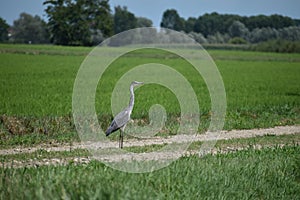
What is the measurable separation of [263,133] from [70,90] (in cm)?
1244

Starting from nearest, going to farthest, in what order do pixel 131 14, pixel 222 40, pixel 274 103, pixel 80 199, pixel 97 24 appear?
pixel 80 199, pixel 274 103, pixel 97 24, pixel 222 40, pixel 131 14

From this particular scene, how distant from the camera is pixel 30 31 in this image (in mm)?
126938

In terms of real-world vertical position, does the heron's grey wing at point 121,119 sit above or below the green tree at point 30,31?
below

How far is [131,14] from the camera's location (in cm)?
14988

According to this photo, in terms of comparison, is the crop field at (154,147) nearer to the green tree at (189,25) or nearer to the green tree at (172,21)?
the green tree at (189,25)

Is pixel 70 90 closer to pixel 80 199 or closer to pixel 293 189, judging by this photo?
pixel 293 189

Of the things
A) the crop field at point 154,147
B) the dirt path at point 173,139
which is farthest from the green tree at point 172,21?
the dirt path at point 173,139

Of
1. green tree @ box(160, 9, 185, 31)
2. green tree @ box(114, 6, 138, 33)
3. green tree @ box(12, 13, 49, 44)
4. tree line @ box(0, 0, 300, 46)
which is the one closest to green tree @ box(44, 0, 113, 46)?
tree line @ box(0, 0, 300, 46)

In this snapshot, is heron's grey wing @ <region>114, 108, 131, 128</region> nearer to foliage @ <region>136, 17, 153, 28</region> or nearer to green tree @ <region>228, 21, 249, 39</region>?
green tree @ <region>228, 21, 249, 39</region>

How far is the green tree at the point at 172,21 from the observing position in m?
161

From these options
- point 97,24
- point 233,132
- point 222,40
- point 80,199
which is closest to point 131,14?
point 222,40

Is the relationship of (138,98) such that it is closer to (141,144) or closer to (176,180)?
(141,144)

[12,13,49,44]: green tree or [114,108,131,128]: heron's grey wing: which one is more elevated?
[12,13,49,44]: green tree

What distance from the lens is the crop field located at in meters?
7.40
